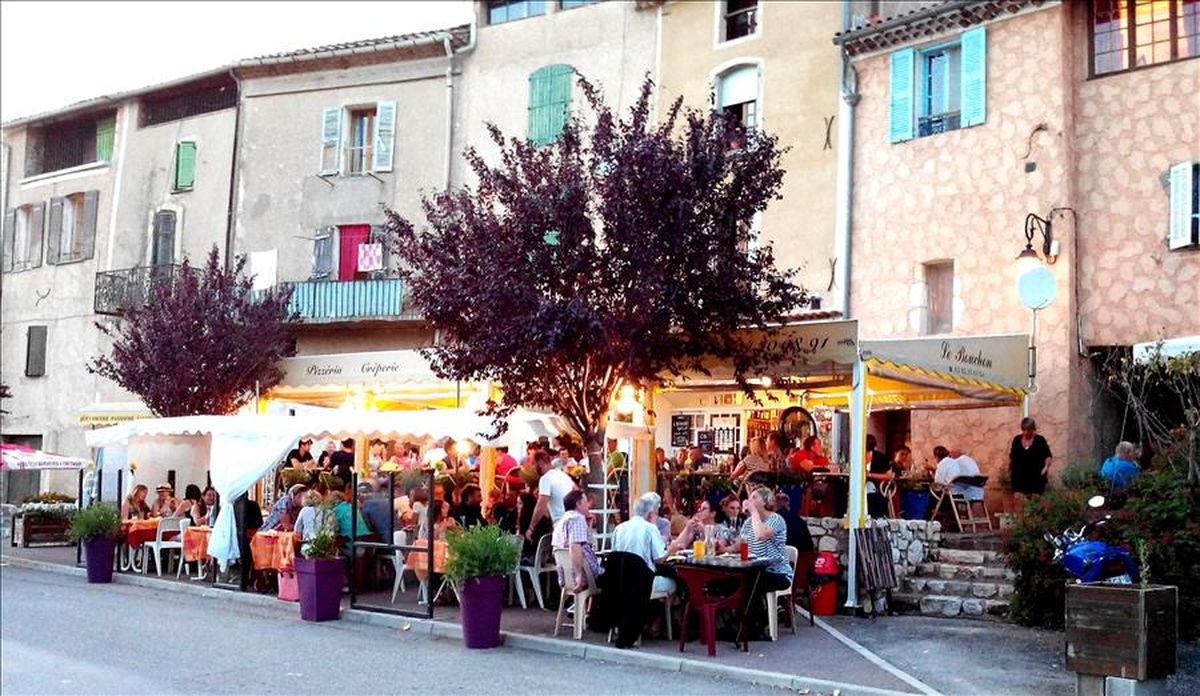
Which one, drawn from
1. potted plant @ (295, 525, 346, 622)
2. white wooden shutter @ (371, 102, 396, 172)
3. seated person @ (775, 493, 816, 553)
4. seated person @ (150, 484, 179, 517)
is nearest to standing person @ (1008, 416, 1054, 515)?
seated person @ (775, 493, 816, 553)

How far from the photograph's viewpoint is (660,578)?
1152 cm

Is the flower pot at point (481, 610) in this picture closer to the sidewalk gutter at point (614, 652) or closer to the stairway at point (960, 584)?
the sidewalk gutter at point (614, 652)

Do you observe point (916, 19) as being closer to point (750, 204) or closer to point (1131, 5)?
point (1131, 5)

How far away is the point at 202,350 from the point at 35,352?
11895mm

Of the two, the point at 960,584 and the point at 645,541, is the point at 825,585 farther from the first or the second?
the point at 645,541

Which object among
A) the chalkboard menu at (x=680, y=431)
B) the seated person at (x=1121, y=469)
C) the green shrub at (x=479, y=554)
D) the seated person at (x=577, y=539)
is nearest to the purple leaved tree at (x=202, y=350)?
the chalkboard menu at (x=680, y=431)

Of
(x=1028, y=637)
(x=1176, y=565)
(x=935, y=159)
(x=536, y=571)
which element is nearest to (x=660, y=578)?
(x=536, y=571)

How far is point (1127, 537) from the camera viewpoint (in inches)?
460

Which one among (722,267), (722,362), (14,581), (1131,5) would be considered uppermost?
(1131,5)

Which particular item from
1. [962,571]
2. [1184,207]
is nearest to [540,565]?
[962,571]

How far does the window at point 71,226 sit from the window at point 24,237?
57 centimetres

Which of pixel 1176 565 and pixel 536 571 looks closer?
pixel 1176 565

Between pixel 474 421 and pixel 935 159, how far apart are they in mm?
8570

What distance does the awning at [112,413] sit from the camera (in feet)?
81.9
